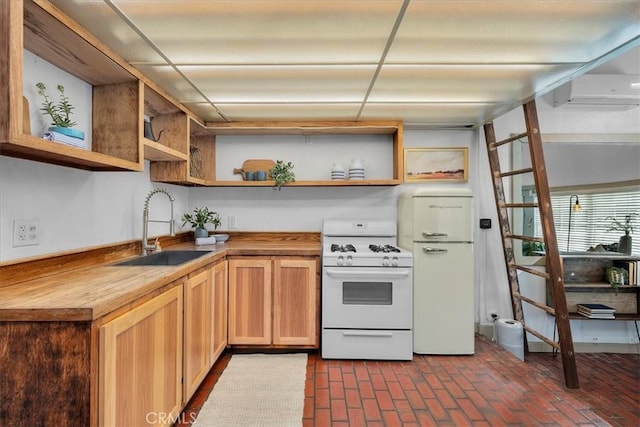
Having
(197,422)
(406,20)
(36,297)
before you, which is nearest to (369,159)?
(406,20)

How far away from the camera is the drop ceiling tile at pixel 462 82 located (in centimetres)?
211

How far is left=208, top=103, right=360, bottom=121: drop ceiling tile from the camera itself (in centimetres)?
282

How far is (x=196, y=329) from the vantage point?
211 centimetres

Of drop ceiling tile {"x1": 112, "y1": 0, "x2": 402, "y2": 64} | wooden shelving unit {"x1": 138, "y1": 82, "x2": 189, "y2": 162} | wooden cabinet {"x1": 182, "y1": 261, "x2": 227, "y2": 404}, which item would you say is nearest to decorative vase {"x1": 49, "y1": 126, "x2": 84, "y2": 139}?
drop ceiling tile {"x1": 112, "y1": 0, "x2": 402, "y2": 64}

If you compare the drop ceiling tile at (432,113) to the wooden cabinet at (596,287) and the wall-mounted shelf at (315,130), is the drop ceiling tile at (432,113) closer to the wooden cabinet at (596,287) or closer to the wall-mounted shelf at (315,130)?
the wall-mounted shelf at (315,130)

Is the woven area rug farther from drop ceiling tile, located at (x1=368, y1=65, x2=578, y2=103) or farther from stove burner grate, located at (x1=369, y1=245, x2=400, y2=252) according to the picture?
drop ceiling tile, located at (x1=368, y1=65, x2=578, y2=103)

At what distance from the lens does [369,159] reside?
3561 mm

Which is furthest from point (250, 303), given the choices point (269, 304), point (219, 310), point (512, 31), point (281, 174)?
point (512, 31)

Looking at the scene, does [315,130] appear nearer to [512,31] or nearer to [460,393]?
[512,31]

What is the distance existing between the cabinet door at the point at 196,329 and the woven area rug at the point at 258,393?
19 cm

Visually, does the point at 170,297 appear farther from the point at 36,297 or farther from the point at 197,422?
the point at 197,422

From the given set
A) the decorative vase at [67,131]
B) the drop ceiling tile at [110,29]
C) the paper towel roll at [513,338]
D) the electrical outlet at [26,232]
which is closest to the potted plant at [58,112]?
the decorative vase at [67,131]

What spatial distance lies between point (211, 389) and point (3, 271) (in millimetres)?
1428

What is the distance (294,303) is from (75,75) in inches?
85.1
